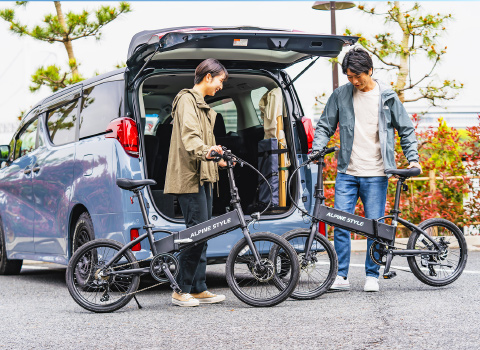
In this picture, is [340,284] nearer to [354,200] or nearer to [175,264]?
[354,200]

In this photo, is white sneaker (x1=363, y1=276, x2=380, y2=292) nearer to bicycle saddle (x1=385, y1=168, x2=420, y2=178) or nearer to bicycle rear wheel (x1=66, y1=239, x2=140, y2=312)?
bicycle saddle (x1=385, y1=168, x2=420, y2=178)

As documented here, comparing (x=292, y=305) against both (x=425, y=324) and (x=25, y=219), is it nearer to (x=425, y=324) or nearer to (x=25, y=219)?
(x=425, y=324)

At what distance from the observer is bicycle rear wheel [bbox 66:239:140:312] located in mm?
5977

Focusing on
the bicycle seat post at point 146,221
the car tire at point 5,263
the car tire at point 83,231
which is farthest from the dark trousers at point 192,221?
the car tire at point 5,263

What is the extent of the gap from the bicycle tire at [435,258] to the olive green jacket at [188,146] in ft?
5.73

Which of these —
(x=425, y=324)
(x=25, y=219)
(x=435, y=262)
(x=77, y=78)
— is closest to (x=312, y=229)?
(x=435, y=262)

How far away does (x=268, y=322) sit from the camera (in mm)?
5199

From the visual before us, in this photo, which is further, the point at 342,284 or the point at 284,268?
the point at 342,284

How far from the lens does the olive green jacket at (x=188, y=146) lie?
5895 millimetres

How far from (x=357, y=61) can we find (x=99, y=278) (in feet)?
8.40

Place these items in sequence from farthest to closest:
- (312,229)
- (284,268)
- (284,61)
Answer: (284,61)
(312,229)
(284,268)

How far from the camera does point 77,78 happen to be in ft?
48.4

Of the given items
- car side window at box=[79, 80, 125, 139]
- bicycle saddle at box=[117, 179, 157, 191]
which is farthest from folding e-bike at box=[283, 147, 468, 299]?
car side window at box=[79, 80, 125, 139]

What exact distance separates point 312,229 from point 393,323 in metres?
1.42
